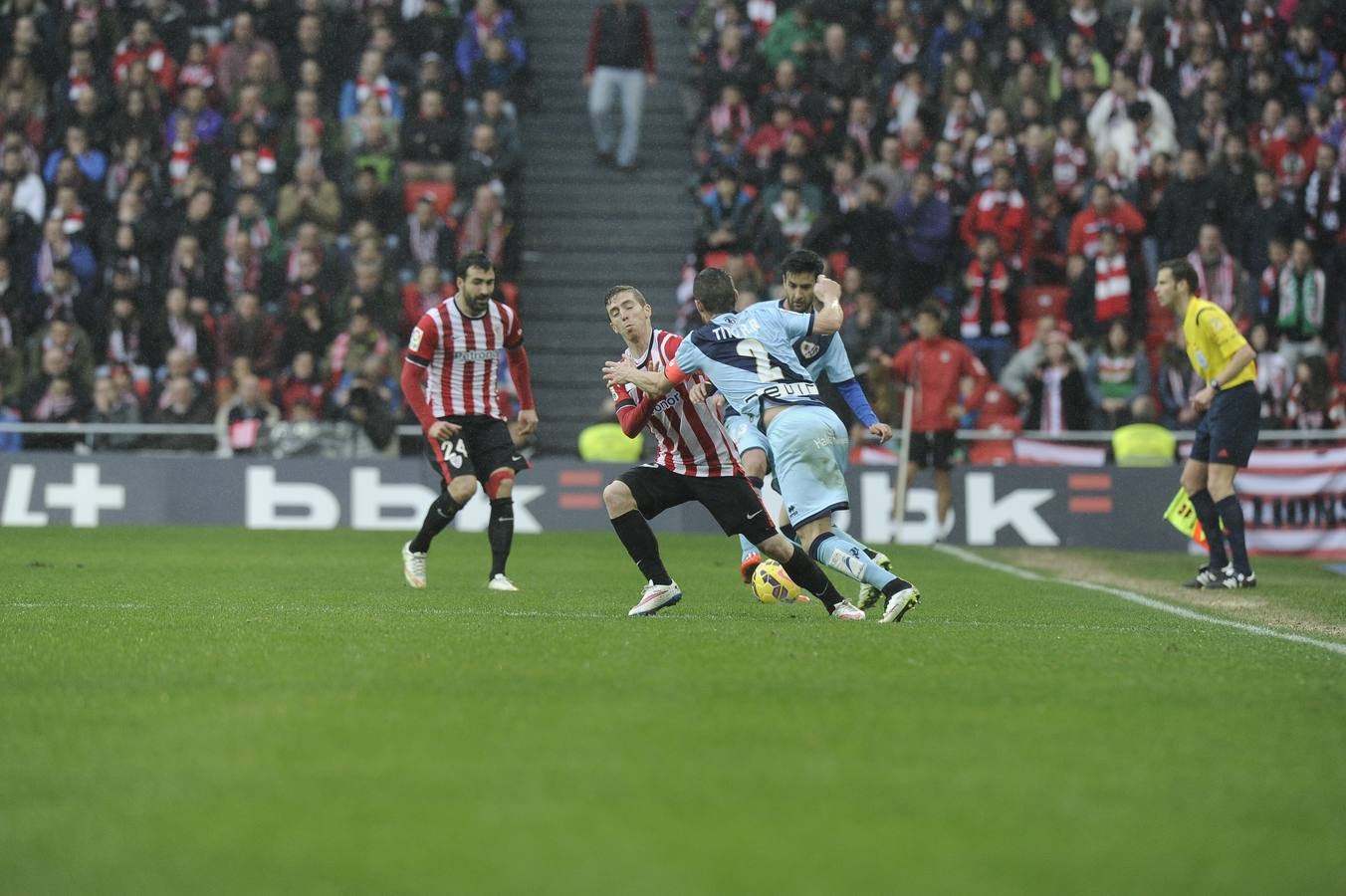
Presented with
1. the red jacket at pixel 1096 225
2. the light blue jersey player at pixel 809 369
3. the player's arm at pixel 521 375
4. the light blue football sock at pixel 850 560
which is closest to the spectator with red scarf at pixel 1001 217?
the red jacket at pixel 1096 225

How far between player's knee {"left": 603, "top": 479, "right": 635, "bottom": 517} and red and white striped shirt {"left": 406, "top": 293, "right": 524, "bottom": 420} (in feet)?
8.05

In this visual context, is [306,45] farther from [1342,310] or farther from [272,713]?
[272,713]

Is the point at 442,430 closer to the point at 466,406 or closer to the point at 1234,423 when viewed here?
the point at 466,406

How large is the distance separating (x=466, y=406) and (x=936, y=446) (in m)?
7.27

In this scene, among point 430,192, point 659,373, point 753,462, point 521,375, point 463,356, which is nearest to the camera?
point 659,373

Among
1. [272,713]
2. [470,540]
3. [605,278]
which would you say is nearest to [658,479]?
[272,713]

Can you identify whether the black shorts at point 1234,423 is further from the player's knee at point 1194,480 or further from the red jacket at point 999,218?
the red jacket at point 999,218

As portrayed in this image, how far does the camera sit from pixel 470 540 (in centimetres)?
1689

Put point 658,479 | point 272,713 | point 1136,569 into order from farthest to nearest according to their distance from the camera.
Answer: point 1136,569 → point 658,479 → point 272,713

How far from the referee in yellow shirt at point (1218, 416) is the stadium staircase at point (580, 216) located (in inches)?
361

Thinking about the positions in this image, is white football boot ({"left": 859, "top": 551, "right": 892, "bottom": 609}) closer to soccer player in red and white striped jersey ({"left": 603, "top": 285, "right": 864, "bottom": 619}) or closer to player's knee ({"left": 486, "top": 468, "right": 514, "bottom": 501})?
soccer player in red and white striped jersey ({"left": 603, "top": 285, "right": 864, "bottom": 619})

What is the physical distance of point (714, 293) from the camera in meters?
9.28

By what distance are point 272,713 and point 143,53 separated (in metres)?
18.3

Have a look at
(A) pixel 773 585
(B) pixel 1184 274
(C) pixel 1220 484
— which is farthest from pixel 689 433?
(C) pixel 1220 484
